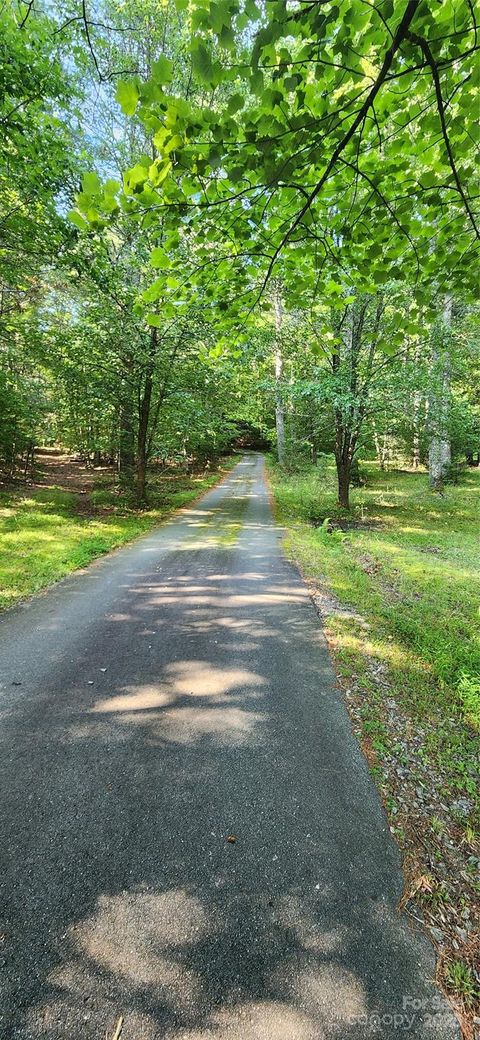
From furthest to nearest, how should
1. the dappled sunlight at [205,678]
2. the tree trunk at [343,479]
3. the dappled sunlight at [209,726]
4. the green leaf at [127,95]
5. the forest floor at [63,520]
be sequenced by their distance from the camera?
1. the tree trunk at [343,479]
2. the forest floor at [63,520]
3. the dappled sunlight at [205,678]
4. the dappled sunlight at [209,726]
5. the green leaf at [127,95]

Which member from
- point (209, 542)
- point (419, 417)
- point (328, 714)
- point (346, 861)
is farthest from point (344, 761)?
point (419, 417)

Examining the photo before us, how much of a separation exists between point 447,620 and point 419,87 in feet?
15.5

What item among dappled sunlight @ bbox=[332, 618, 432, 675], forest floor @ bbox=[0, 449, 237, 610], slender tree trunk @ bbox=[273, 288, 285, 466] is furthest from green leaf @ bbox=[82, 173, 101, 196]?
slender tree trunk @ bbox=[273, 288, 285, 466]

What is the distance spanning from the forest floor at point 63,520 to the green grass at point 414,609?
A: 3937 mm

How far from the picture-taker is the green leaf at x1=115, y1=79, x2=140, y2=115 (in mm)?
1795

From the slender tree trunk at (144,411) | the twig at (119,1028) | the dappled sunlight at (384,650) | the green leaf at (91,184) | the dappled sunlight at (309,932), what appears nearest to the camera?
the twig at (119,1028)

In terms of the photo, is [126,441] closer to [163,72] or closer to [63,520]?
[63,520]

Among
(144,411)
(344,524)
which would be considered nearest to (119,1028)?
(344,524)

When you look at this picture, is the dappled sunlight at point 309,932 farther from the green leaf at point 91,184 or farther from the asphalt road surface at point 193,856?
the green leaf at point 91,184

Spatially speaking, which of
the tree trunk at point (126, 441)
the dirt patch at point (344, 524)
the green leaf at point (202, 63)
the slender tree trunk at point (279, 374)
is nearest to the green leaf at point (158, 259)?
the green leaf at point (202, 63)

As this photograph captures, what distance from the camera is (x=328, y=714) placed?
3229mm

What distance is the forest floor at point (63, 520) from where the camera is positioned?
6.33m

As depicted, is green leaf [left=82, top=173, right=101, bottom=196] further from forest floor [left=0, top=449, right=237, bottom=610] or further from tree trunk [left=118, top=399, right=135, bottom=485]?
tree trunk [left=118, top=399, right=135, bottom=485]

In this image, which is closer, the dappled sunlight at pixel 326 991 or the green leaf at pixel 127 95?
the dappled sunlight at pixel 326 991
